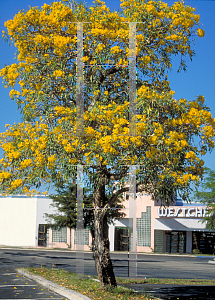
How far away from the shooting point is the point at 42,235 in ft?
161

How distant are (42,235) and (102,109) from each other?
41.7m

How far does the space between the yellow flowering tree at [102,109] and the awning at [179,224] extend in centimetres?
2978

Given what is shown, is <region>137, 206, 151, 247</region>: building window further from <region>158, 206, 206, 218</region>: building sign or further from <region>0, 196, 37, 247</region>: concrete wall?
<region>0, 196, 37, 247</region>: concrete wall

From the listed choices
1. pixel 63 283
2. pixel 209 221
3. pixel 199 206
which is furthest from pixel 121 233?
pixel 63 283

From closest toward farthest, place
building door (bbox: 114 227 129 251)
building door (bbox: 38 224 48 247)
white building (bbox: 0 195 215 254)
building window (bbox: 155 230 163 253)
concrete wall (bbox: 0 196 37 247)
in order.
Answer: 1. white building (bbox: 0 195 215 254)
2. building window (bbox: 155 230 163 253)
3. building door (bbox: 114 227 129 251)
4. building door (bbox: 38 224 48 247)
5. concrete wall (bbox: 0 196 37 247)

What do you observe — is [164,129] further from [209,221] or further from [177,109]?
[209,221]

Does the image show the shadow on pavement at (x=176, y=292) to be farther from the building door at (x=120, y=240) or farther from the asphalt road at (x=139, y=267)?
the building door at (x=120, y=240)

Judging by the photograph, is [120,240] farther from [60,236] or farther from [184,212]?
[184,212]

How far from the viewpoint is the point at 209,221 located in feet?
108

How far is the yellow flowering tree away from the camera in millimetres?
9250

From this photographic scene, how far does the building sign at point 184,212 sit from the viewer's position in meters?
38.6

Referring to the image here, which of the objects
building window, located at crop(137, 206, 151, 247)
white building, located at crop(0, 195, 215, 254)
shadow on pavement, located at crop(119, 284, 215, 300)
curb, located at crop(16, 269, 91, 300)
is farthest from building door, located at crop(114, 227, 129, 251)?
shadow on pavement, located at crop(119, 284, 215, 300)

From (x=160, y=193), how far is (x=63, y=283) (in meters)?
4.63

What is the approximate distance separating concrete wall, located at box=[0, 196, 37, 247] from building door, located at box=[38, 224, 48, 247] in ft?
2.37
